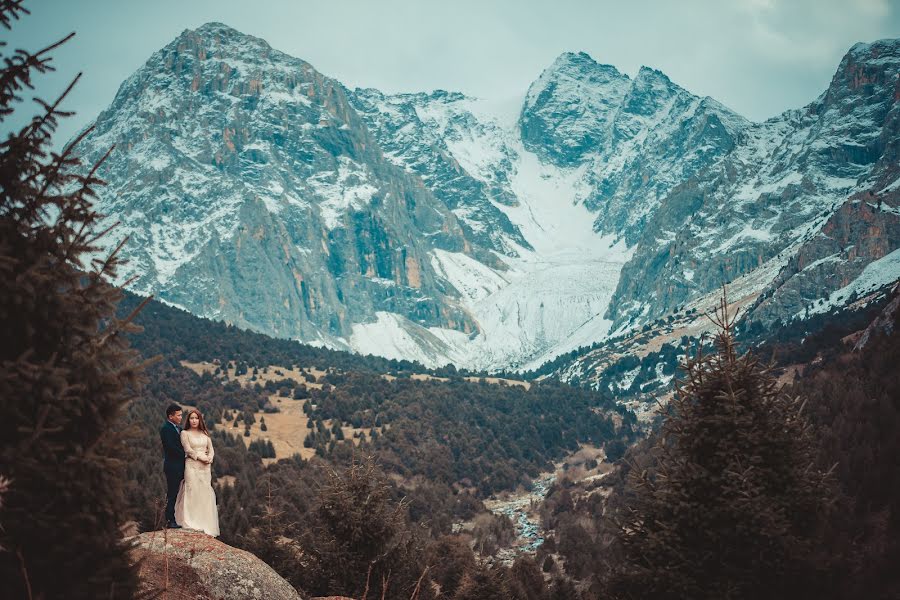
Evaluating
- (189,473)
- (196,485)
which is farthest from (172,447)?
(196,485)

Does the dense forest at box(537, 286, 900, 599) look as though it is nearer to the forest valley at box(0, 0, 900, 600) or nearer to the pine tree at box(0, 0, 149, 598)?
the forest valley at box(0, 0, 900, 600)

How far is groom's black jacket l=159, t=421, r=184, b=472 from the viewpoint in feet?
44.1

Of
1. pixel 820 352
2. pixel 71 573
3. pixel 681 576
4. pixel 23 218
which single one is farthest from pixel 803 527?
pixel 820 352

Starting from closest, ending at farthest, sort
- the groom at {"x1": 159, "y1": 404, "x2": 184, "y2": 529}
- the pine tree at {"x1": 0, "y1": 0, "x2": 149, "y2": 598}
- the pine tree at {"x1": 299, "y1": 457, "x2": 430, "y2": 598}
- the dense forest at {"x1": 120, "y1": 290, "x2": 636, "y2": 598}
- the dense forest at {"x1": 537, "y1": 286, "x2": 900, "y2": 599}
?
the pine tree at {"x1": 0, "y1": 0, "x2": 149, "y2": 598}, the groom at {"x1": 159, "y1": 404, "x2": 184, "y2": 529}, the dense forest at {"x1": 537, "y1": 286, "x2": 900, "y2": 599}, the pine tree at {"x1": 299, "y1": 457, "x2": 430, "y2": 598}, the dense forest at {"x1": 120, "y1": 290, "x2": 636, "y2": 598}

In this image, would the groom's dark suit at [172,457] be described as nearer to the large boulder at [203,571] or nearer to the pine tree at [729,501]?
the large boulder at [203,571]

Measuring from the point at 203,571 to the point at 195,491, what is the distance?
100 inches

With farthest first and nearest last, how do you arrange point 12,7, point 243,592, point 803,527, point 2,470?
point 803,527, point 243,592, point 12,7, point 2,470

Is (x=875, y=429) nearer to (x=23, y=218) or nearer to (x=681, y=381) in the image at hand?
(x=681, y=381)

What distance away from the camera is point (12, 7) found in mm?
7328

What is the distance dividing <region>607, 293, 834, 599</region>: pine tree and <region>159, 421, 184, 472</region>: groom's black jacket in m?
9.30

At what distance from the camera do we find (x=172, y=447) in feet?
44.2

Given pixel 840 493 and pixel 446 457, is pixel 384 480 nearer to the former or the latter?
pixel 840 493

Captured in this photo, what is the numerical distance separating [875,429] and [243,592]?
3686 centimetres

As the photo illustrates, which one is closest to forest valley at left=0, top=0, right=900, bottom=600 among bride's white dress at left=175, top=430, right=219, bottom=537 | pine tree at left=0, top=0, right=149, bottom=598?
pine tree at left=0, top=0, right=149, bottom=598
